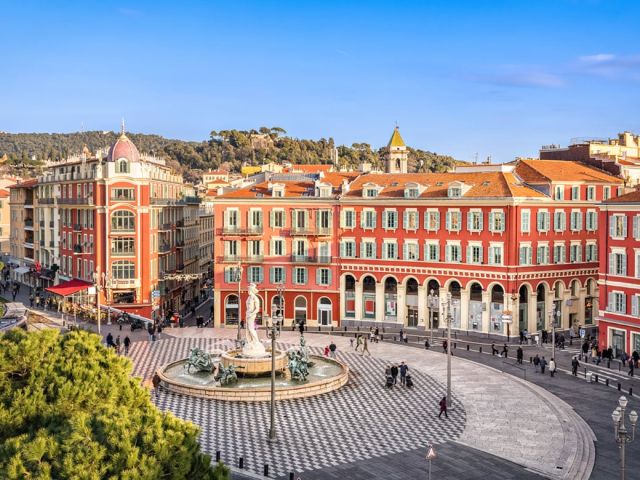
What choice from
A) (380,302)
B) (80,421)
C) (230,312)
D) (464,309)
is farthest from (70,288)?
(80,421)

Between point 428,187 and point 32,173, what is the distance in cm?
11802

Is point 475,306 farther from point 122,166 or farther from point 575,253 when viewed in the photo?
point 122,166

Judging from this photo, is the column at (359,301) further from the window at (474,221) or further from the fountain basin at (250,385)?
the fountain basin at (250,385)

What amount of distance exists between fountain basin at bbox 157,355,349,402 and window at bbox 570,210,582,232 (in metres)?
30.6

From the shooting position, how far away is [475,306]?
213 ft

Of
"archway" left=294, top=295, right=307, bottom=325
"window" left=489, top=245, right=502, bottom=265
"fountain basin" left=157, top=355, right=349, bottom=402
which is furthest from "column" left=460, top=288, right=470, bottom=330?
"fountain basin" left=157, top=355, right=349, bottom=402

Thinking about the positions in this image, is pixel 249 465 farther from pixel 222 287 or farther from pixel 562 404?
pixel 222 287

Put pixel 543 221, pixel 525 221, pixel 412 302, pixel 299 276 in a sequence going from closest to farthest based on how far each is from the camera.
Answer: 1. pixel 525 221
2. pixel 543 221
3. pixel 412 302
4. pixel 299 276

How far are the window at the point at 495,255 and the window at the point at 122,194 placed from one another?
34184mm

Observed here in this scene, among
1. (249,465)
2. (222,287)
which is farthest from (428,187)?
(249,465)

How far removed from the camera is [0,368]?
22906 mm

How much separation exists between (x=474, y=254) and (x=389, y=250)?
841 cm

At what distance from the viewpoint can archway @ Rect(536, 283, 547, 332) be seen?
65.4m

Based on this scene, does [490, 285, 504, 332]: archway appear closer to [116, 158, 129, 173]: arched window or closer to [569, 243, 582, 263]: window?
[569, 243, 582, 263]: window
